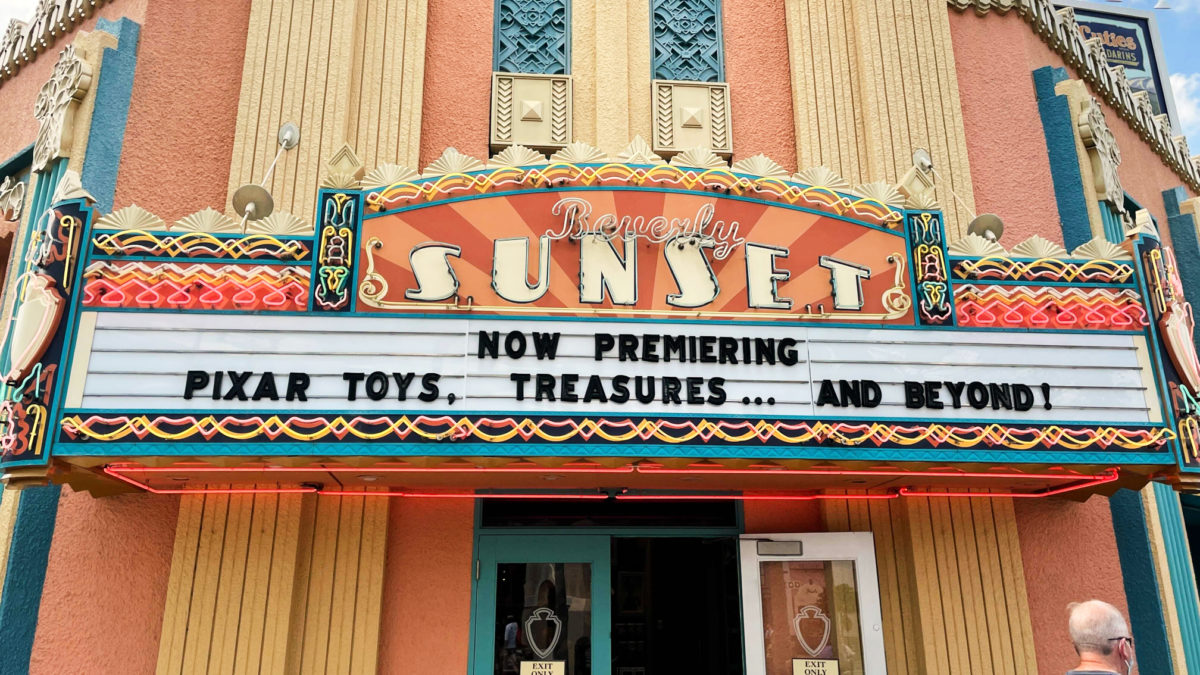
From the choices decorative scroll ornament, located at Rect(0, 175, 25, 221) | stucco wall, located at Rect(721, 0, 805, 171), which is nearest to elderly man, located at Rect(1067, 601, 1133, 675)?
stucco wall, located at Rect(721, 0, 805, 171)

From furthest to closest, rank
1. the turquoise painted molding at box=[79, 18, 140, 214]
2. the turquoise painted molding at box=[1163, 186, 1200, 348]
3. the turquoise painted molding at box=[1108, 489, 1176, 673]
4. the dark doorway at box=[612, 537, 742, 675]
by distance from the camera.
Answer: the dark doorway at box=[612, 537, 742, 675]
the turquoise painted molding at box=[1163, 186, 1200, 348]
the turquoise painted molding at box=[1108, 489, 1176, 673]
the turquoise painted molding at box=[79, 18, 140, 214]

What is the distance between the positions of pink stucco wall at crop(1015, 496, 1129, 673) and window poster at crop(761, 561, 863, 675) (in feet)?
5.03

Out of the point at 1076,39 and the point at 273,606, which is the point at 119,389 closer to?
the point at 273,606

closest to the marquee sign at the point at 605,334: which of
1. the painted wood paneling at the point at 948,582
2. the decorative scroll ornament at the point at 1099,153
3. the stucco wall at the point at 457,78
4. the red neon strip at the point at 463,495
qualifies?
the red neon strip at the point at 463,495

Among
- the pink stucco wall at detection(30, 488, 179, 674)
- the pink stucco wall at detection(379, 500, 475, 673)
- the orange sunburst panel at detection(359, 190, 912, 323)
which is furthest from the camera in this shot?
the pink stucco wall at detection(379, 500, 475, 673)

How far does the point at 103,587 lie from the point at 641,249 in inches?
182

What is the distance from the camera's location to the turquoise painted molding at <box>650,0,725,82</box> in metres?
8.05

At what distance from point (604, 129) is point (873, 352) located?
3420 millimetres

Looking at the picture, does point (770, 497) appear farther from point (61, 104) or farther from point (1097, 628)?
point (61, 104)

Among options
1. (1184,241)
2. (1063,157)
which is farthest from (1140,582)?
(1184,241)

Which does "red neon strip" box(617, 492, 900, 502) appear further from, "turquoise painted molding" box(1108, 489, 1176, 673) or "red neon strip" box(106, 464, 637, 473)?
"turquoise painted molding" box(1108, 489, 1176, 673)

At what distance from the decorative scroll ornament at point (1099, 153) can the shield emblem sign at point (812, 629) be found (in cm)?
508

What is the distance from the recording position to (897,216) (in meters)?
5.86

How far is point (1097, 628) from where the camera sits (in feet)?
12.5
